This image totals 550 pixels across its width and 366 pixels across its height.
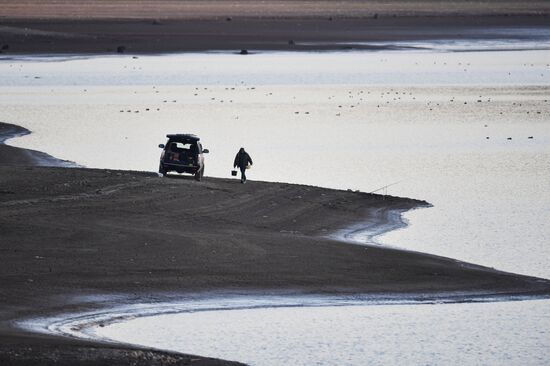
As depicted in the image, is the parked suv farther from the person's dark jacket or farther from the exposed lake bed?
the person's dark jacket

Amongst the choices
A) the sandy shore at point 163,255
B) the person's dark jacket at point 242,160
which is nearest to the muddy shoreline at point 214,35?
the person's dark jacket at point 242,160

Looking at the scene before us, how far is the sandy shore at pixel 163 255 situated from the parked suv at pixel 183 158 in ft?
7.01

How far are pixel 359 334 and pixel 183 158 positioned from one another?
18094 mm

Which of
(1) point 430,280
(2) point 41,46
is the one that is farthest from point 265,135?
(2) point 41,46

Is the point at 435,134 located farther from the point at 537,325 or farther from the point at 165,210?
the point at 537,325

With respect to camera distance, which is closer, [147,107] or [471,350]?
[471,350]

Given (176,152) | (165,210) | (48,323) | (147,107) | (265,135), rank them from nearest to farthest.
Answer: (48,323) → (165,210) → (176,152) → (265,135) → (147,107)

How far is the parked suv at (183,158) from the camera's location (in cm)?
4328

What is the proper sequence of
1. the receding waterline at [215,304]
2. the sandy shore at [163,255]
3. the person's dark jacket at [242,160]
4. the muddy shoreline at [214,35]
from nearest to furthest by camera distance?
the receding waterline at [215,304], the sandy shore at [163,255], the person's dark jacket at [242,160], the muddy shoreline at [214,35]

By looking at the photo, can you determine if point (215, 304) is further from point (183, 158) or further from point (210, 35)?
point (210, 35)

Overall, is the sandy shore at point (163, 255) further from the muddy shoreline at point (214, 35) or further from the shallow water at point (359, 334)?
the muddy shoreline at point (214, 35)

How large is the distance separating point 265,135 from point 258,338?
42.6 meters

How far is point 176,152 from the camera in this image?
43.9 metres

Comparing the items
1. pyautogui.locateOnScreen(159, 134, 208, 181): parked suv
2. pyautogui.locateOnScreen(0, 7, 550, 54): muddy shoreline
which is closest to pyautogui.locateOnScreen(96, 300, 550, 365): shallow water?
pyautogui.locateOnScreen(159, 134, 208, 181): parked suv
